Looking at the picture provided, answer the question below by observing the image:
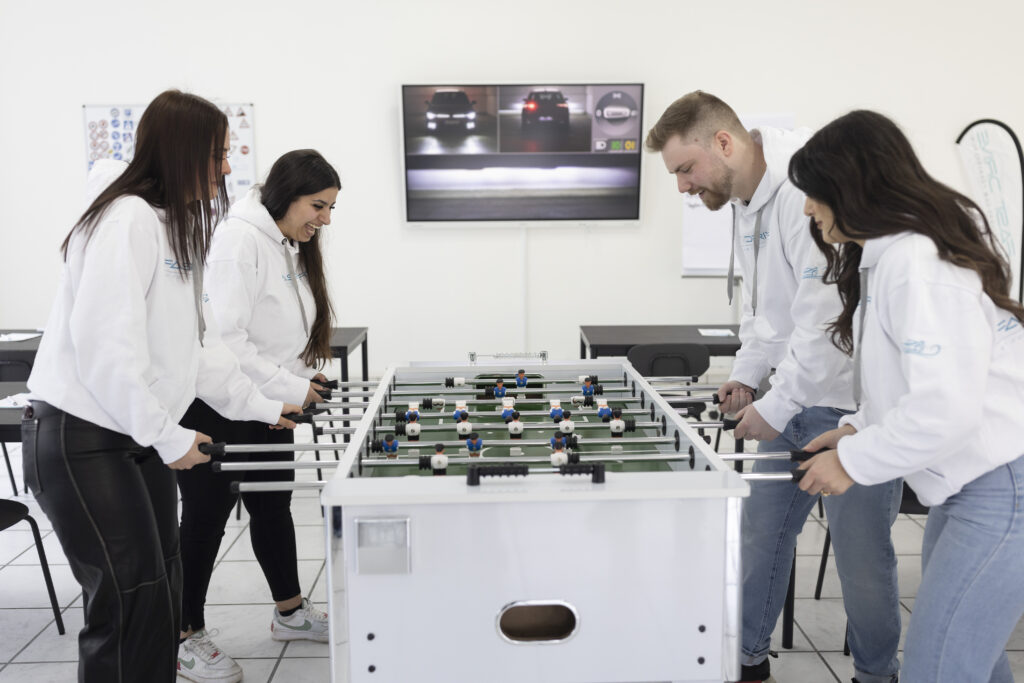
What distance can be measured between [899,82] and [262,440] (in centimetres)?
537

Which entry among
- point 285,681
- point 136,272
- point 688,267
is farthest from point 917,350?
point 688,267

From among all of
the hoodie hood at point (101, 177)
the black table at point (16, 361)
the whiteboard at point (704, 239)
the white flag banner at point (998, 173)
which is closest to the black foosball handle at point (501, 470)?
the hoodie hood at point (101, 177)

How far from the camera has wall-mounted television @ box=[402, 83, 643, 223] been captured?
564cm

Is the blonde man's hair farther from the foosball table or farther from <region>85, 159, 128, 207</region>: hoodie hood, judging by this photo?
<region>85, 159, 128, 207</region>: hoodie hood

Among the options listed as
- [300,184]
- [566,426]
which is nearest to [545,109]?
[300,184]

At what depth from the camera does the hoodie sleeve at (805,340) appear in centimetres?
194

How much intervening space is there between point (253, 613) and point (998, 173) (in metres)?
5.84

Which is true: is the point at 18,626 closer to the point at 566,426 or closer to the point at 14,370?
the point at 14,370

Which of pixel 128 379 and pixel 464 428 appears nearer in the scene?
pixel 128 379

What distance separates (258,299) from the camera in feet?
7.79

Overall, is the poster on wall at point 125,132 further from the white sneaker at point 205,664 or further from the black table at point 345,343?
the white sneaker at point 205,664

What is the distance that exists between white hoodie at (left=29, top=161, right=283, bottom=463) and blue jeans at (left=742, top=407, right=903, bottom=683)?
146 cm

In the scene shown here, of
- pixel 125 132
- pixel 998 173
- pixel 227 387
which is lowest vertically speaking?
pixel 227 387

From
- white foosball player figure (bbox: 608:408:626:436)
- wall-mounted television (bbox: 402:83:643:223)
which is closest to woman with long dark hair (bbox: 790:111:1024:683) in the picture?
white foosball player figure (bbox: 608:408:626:436)
